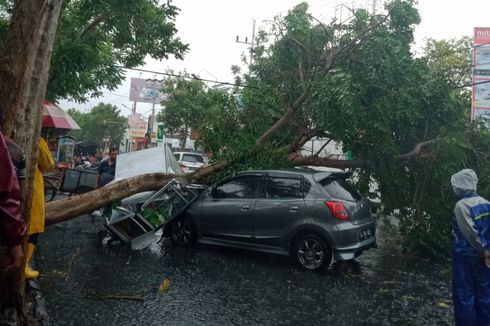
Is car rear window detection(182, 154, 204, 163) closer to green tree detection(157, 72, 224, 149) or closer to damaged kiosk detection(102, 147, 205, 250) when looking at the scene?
green tree detection(157, 72, 224, 149)

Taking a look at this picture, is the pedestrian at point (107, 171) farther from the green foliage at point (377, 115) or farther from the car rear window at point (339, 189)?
the car rear window at point (339, 189)

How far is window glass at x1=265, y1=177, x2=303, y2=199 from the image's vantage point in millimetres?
7414

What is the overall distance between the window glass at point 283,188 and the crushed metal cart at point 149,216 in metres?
1.70

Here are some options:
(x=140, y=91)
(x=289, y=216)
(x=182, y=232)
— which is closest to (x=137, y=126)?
(x=140, y=91)

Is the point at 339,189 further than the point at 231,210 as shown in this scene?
No

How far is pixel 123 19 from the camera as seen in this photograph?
11.0 metres

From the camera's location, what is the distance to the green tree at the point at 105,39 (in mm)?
9914

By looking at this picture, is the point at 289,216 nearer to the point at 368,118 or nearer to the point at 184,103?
the point at 368,118

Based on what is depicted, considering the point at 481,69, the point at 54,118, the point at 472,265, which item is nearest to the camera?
the point at 472,265

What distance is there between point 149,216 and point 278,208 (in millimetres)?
2398

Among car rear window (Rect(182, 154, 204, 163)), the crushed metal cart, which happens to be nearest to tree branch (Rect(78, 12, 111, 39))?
the crushed metal cart

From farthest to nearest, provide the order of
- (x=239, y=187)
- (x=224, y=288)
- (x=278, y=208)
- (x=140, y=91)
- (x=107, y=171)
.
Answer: (x=140, y=91), (x=107, y=171), (x=239, y=187), (x=278, y=208), (x=224, y=288)

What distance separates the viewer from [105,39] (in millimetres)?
12172

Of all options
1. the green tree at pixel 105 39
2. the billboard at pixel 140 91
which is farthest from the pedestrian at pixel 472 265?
the billboard at pixel 140 91
